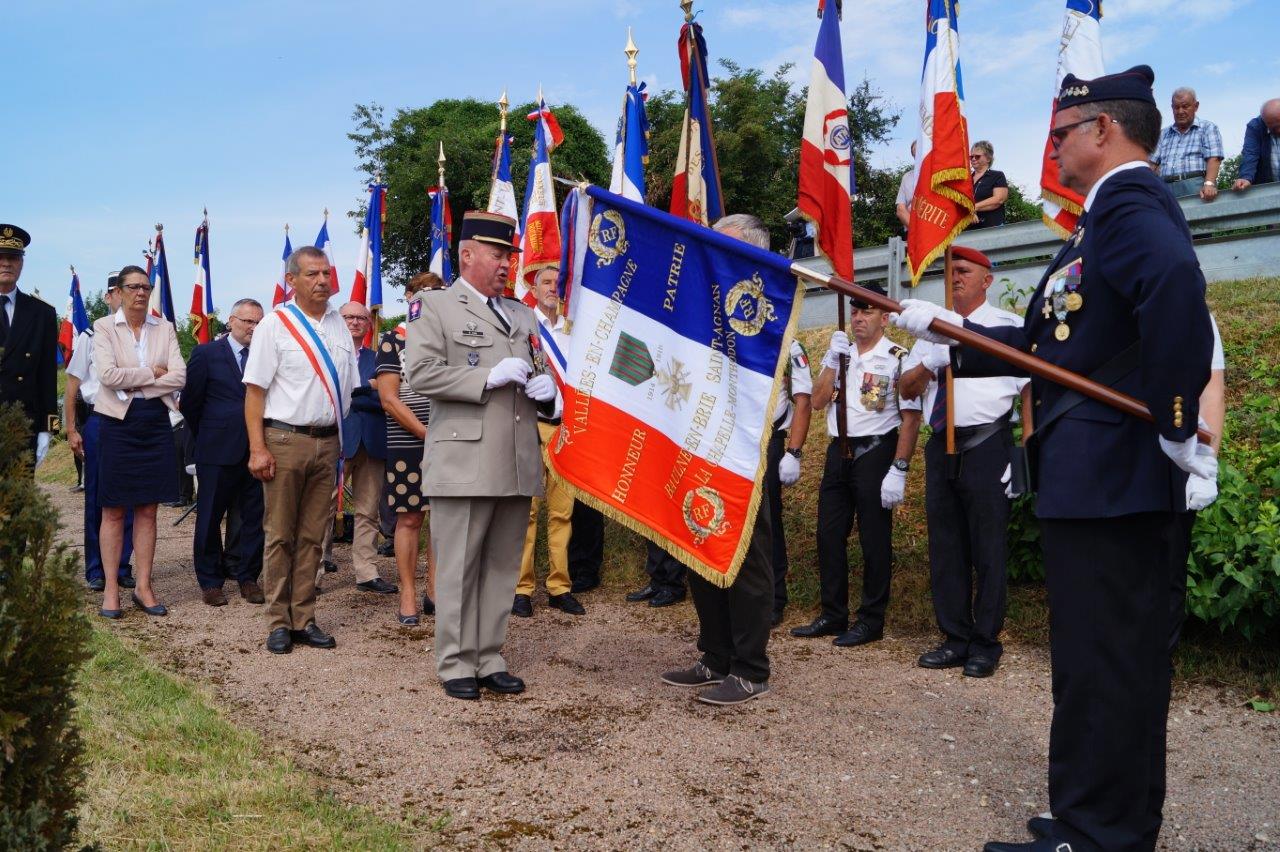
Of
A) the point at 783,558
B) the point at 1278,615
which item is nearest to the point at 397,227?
the point at 783,558

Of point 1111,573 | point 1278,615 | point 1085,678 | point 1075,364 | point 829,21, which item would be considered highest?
point 829,21

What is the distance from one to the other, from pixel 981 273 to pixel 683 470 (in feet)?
7.33

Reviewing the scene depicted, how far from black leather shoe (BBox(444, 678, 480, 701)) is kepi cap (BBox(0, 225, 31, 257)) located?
4101 mm

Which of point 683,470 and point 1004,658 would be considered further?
point 1004,658

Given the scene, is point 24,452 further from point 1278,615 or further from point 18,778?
point 1278,615

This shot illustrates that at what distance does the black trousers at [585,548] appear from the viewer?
7840mm

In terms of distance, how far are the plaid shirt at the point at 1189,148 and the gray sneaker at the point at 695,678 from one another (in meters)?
7.60

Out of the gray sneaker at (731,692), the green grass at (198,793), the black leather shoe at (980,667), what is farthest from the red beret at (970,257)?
the green grass at (198,793)

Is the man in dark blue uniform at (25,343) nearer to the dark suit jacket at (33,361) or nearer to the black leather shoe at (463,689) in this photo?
the dark suit jacket at (33,361)

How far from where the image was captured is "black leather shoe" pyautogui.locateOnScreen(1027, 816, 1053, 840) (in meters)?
3.31

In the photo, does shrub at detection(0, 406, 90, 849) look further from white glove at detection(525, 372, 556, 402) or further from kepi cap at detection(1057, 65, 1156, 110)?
kepi cap at detection(1057, 65, 1156, 110)

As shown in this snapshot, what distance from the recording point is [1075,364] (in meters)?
2.99

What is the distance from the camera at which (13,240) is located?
618 cm

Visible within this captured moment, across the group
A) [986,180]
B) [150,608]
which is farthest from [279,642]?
[986,180]
